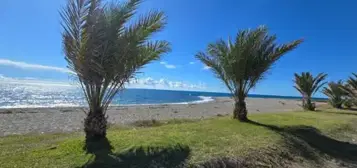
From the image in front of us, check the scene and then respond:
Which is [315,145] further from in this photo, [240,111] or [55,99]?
[55,99]

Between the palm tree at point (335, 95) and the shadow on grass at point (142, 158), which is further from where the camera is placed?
the palm tree at point (335, 95)

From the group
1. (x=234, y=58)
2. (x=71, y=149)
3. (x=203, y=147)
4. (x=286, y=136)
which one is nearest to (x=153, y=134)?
(x=203, y=147)

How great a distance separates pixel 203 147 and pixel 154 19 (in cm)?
379

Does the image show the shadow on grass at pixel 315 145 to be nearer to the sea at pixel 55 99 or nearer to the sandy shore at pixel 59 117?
the sea at pixel 55 99

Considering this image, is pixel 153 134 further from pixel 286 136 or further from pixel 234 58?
pixel 234 58

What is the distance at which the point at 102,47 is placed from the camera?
23.0ft

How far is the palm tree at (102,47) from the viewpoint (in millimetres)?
6785

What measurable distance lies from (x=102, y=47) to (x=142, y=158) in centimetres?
300

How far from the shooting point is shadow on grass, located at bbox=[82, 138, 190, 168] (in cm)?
545

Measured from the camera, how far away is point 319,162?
304 inches

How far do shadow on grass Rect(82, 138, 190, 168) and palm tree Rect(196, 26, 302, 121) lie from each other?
6.98 metres

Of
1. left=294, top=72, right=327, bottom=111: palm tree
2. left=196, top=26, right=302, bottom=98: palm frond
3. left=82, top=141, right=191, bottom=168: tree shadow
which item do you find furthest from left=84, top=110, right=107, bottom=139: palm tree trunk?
left=294, top=72, right=327, bottom=111: palm tree

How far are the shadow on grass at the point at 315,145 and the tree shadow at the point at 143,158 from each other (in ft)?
12.9

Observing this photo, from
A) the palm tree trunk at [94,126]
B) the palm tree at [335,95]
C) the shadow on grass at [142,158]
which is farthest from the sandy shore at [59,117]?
the palm tree at [335,95]
